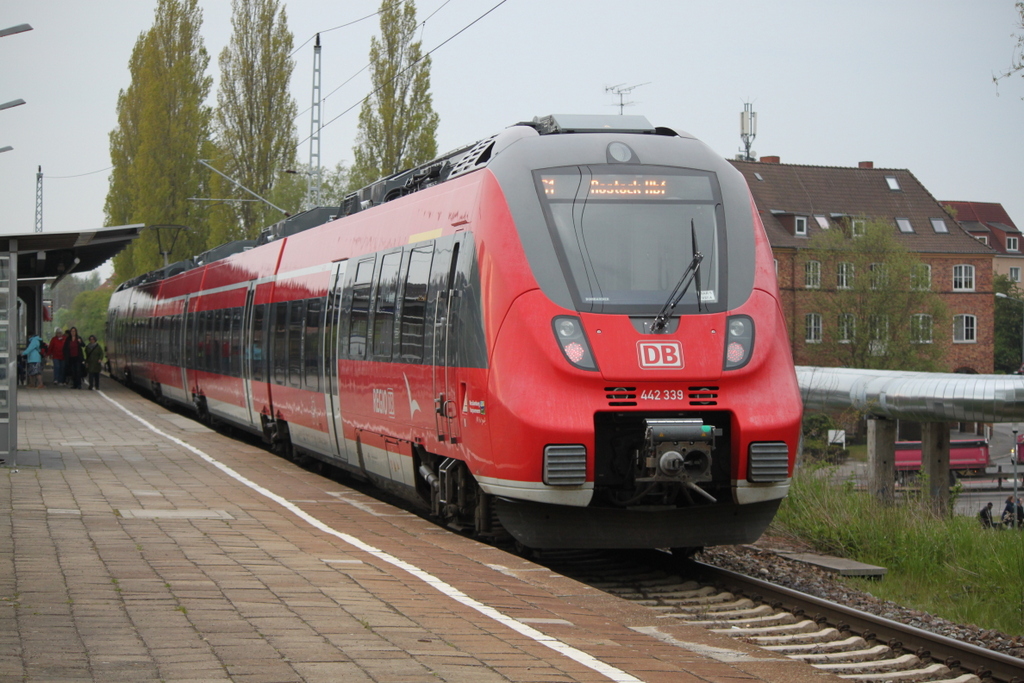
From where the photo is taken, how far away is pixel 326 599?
7117 millimetres

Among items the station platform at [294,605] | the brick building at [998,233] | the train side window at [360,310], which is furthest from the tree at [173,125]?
the brick building at [998,233]

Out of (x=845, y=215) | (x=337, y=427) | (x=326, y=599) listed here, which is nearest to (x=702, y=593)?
(x=326, y=599)

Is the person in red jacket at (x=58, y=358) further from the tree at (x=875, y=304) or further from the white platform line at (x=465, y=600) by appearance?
the tree at (x=875, y=304)

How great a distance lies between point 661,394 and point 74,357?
3230 centimetres

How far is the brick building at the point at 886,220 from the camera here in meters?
64.4

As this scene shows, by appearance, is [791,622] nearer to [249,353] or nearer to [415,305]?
[415,305]

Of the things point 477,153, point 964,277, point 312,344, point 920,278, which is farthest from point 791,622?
point 964,277

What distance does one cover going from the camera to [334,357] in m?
14.2

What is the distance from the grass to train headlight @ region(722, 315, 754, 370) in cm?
309

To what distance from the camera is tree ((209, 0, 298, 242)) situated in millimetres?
52844

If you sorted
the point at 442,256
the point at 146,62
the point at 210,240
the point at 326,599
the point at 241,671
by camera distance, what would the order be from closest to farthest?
the point at 241,671
the point at 326,599
the point at 442,256
the point at 210,240
the point at 146,62

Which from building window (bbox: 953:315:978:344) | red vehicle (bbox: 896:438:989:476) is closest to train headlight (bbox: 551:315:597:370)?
red vehicle (bbox: 896:438:989:476)

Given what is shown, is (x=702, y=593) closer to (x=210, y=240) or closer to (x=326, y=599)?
(x=326, y=599)

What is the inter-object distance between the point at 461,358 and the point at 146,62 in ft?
173
